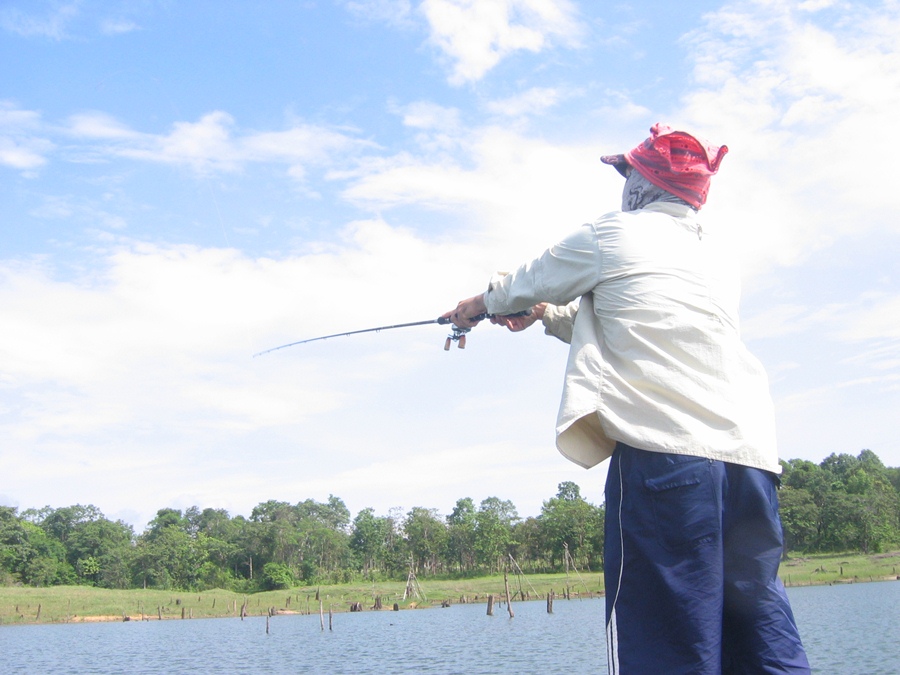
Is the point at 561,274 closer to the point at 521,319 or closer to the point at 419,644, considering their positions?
the point at 521,319

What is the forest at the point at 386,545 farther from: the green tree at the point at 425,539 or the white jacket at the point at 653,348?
the white jacket at the point at 653,348

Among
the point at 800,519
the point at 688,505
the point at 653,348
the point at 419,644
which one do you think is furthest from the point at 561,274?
the point at 800,519

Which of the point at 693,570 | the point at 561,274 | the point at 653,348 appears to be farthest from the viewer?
the point at 561,274

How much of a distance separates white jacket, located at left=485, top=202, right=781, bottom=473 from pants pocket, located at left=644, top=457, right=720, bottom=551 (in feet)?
0.15

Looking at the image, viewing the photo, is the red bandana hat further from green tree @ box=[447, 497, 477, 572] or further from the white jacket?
green tree @ box=[447, 497, 477, 572]

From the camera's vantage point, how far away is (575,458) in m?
2.29

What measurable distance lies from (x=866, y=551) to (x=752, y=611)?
105 metres

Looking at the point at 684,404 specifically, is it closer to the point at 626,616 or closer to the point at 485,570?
the point at 626,616

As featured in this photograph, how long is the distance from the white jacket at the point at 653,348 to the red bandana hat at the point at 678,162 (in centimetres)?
13

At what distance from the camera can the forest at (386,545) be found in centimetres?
9312

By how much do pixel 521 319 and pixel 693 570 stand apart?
1.12 metres

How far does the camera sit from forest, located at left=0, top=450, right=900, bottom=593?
306 feet

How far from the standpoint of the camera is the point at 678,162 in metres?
2.50

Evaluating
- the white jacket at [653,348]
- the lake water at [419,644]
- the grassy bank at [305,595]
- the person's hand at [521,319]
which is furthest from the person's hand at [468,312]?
the grassy bank at [305,595]
